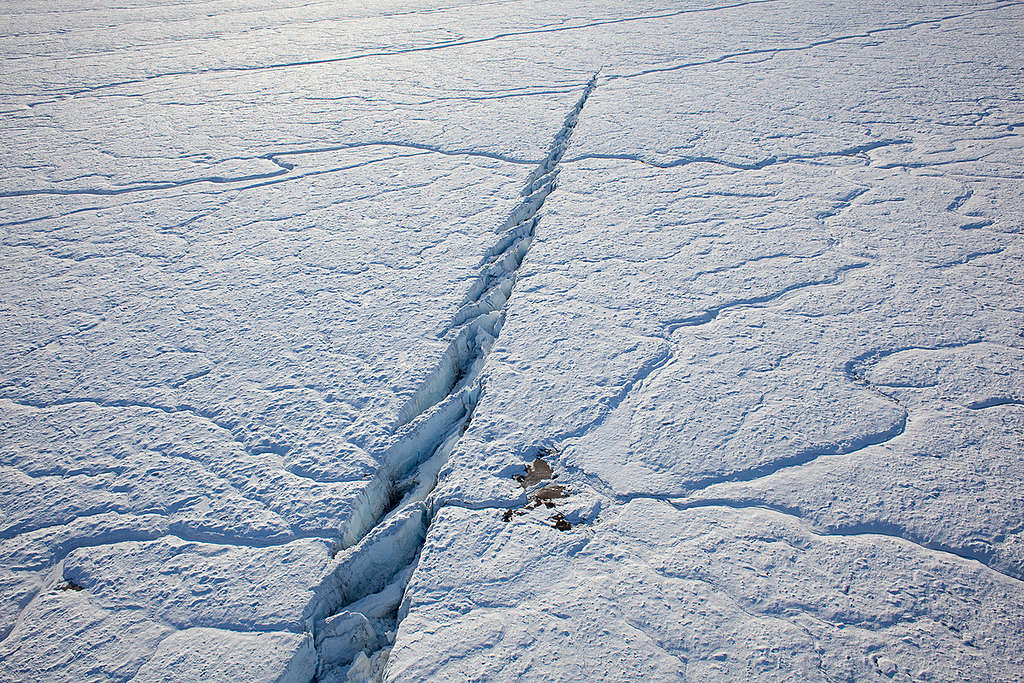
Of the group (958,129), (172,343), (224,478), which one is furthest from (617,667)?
(958,129)

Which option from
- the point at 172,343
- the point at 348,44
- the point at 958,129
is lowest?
the point at 958,129

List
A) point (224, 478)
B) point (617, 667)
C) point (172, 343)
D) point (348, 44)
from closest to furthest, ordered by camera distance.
→ point (617, 667) < point (224, 478) < point (172, 343) < point (348, 44)

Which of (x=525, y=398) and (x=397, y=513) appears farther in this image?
(x=525, y=398)

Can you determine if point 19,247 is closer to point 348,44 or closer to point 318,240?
point 318,240

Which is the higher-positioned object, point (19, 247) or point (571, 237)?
point (19, 247)
